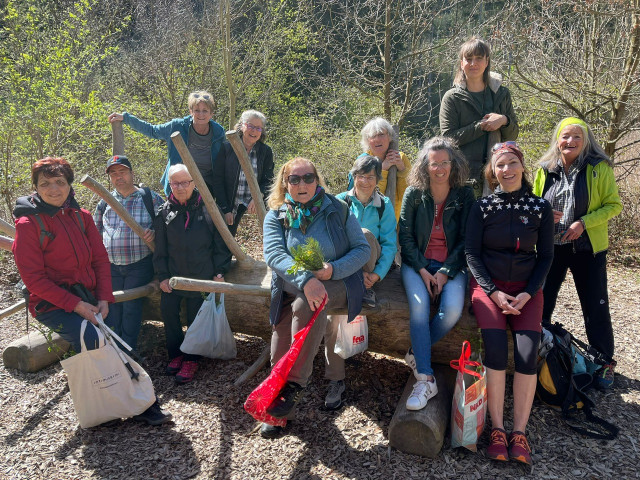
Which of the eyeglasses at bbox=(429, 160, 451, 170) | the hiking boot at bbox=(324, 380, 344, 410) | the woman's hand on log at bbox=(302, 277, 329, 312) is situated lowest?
the hiking boot at bbox=(324, 380, 344, 410)

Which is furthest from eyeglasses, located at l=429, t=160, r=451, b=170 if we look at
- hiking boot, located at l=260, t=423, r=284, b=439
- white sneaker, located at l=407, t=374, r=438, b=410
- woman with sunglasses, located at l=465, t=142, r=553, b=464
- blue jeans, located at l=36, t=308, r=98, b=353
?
blue jeans, located at l=36, t=308, r=98, b=353

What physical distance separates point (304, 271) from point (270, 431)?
1.24 meters

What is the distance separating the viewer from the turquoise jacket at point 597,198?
389 cm

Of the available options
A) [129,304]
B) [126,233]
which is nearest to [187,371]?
[129,304]

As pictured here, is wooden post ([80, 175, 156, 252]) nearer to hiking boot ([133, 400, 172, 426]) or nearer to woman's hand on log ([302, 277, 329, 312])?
hiking boot ([133, 400, 172, 426])

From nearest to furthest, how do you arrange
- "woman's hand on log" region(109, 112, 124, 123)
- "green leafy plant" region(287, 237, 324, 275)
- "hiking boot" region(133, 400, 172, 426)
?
1. "green leafy plant" region(287, 237, 324, 275)
2. "hiking boot" region(133, 400, 172, 426)
3. "woman's hand on log" region(109, 112, 124, 123)

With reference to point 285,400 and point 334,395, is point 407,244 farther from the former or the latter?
point 285,400

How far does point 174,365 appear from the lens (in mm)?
4441

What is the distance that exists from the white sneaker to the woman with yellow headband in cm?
138

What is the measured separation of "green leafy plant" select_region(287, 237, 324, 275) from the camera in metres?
3.18

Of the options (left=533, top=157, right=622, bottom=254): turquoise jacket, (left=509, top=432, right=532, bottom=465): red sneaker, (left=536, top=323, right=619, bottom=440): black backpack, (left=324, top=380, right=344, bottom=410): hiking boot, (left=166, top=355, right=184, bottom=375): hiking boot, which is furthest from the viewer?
(left=166, top=355, right=184, bottom=375): hiking boot

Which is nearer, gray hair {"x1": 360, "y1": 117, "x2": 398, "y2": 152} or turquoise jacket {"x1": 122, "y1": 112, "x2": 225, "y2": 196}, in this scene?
gray hair {"x1": 360, "y1": 117, "x2": 398, "y2": 152}

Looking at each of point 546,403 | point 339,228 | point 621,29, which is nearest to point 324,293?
point 339,228

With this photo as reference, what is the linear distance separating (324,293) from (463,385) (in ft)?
3.62
